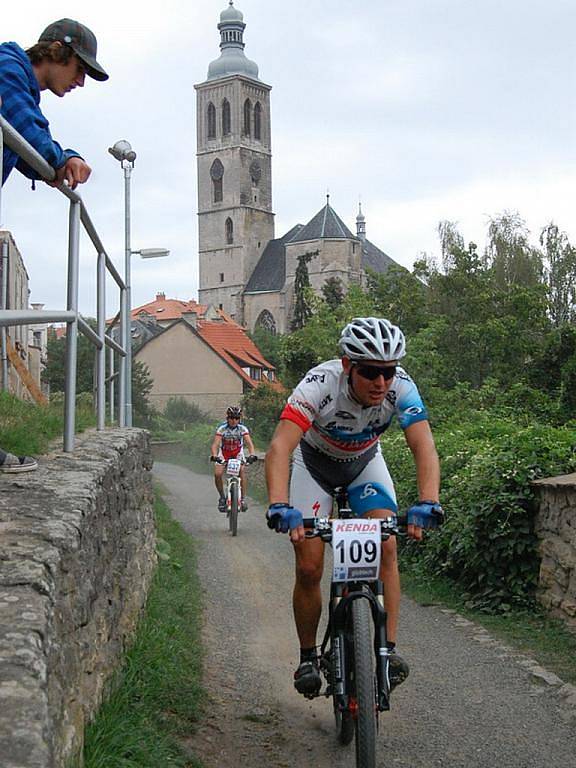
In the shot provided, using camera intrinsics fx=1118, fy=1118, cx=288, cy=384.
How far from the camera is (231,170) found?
14038cm

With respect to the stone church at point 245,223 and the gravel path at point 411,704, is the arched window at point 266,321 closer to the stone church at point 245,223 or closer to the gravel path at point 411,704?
the stone church at point 245,223

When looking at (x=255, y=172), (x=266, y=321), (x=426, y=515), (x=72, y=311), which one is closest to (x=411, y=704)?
(x=426, y=515)

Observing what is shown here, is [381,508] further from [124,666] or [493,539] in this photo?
[493,539]

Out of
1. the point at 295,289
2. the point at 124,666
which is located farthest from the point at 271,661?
the point at 295,289

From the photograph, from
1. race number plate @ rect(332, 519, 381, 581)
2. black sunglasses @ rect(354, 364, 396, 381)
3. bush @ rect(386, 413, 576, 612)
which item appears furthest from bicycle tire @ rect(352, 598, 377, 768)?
bush @ rect(386, 413, 576, 612)

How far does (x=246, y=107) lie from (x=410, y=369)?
117750 millimetres

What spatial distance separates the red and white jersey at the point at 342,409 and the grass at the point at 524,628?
249 centimetres

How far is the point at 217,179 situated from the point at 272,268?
17320 millimetres

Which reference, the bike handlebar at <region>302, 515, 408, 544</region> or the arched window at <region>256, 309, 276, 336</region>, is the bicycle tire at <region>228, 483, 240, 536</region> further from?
the arched window at <region>256, 309, 276, 336</region>

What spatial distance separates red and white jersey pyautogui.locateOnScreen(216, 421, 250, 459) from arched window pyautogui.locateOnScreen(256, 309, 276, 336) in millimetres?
107303

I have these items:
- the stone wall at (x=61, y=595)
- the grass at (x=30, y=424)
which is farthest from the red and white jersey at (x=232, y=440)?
the stone wall at (x=61, y=595)

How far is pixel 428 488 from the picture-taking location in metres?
5.22

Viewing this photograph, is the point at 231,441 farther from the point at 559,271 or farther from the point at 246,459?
the point at 559,271

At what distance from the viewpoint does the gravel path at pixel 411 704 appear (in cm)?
550
